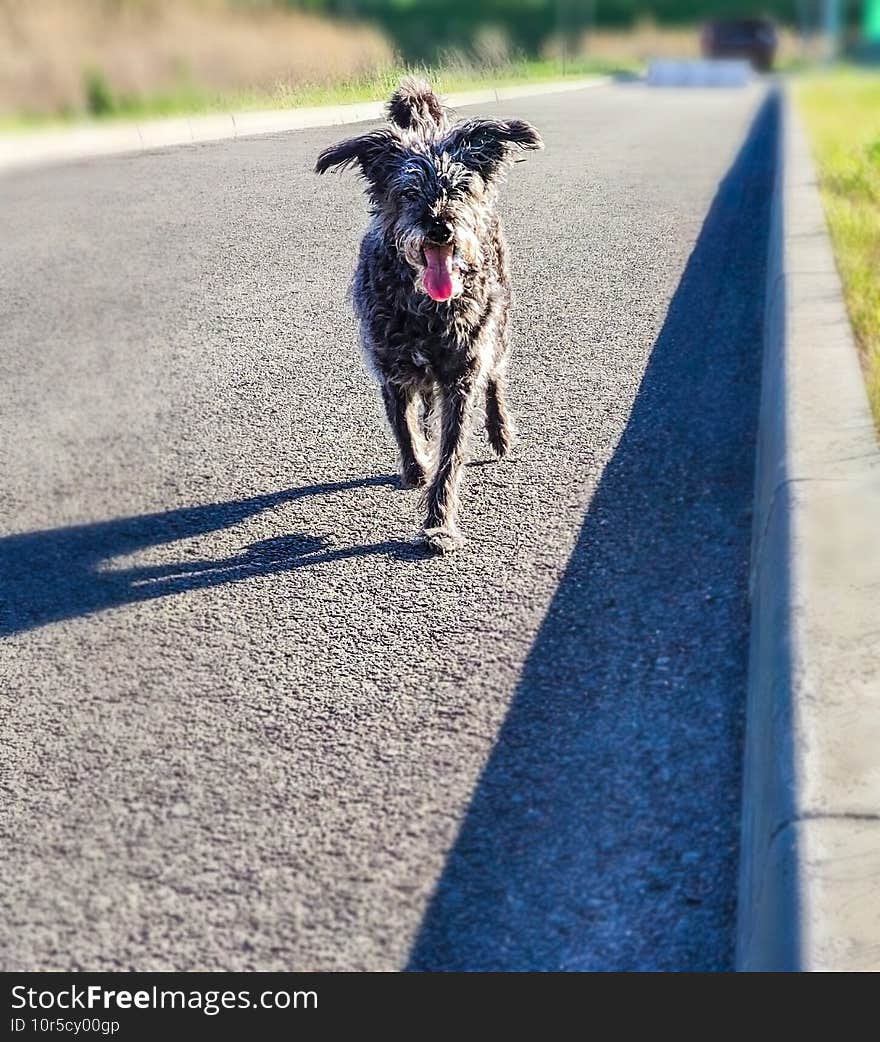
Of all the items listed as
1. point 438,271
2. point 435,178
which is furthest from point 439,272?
point 435,178

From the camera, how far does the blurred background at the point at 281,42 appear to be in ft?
6.72

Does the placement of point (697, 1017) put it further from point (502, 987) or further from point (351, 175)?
point (351, 175)

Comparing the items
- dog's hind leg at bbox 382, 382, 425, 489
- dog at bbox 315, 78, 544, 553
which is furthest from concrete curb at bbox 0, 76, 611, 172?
dog's hind leg at bbox 382, 382, 425, 489

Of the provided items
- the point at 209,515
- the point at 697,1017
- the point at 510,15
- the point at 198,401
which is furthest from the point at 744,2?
the point at 209,515

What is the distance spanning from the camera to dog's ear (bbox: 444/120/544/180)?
3.66 m

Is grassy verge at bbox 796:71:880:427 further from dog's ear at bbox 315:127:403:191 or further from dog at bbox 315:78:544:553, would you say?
dog's ear at bbox 315:127:403:191

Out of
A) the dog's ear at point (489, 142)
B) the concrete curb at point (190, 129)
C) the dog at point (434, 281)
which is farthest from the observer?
the dog at point (434, 281)

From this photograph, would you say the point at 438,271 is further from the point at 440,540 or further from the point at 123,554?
the point at 123,554

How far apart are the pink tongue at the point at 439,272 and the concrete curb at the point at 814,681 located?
122cm

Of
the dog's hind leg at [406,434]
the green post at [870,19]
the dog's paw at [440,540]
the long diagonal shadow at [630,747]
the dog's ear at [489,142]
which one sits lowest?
the long diagonal shadow at [630,747]

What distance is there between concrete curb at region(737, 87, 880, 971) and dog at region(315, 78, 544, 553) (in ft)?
3.29

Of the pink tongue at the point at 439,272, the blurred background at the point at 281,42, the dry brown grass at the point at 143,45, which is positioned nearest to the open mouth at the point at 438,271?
the pink tongue at the point at 439,272

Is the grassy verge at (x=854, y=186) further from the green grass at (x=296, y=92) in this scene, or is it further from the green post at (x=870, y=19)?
the green grass at (x=296, y=92)

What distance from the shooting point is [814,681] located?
9.66 feet
